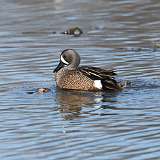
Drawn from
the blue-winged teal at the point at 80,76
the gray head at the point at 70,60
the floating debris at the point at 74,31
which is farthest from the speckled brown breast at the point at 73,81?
the floating debris at the point at 74,31

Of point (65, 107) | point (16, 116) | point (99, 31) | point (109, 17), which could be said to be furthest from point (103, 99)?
point (109, 17)

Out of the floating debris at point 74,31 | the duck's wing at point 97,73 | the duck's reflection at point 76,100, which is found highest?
the floating debris at point 74,31

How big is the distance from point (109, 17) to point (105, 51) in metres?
4.92

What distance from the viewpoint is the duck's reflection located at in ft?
37.3

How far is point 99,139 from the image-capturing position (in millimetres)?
9578

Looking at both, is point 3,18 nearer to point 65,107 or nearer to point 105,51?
point 105,51

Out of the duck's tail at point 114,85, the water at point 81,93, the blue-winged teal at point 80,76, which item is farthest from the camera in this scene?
the blue-winged teal at point 80,76

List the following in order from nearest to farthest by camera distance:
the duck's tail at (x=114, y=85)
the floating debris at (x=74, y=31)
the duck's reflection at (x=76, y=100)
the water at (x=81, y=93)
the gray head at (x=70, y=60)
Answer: the water at (x=81, y=93), the duck's reflection at (x=76, y=100), the duck's tail at (x=114, y=85), the gray head at (x=70, y=60), the floating debris at (x=74, y=31)

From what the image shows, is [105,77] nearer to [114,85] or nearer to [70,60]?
[114,85]

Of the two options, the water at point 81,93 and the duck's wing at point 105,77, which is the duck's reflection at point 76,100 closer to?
the water at point 81,93

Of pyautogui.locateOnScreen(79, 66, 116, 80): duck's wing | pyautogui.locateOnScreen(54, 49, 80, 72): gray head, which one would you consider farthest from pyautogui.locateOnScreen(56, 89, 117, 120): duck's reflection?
pyautogui.locateOnScreen(54, 49, 80, 72): gray head

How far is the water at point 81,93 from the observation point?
30.7 ft

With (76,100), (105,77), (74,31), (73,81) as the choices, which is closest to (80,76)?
(73,81)

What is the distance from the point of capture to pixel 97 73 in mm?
13117
